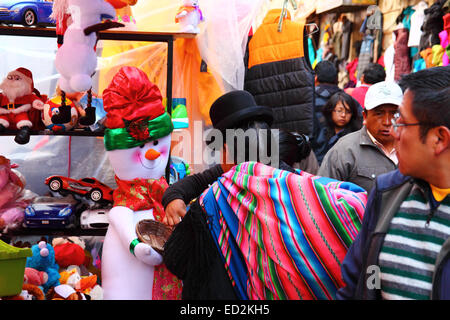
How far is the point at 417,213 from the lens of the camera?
4.42 ft

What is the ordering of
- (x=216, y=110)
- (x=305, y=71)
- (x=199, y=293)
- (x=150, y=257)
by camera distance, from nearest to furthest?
(x=199, y=293) → (x=216, y=110) → (x=150, y=257) → (x=305, y=71)

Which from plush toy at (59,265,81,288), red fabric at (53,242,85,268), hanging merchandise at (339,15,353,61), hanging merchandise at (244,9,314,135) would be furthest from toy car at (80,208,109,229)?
hanging merchandise at (339,15,353,61)

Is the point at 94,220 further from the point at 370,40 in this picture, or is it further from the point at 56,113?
the point at 370,40

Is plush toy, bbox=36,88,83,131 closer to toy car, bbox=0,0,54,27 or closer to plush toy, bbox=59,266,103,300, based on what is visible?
toy car, bbox=0,0,54,27

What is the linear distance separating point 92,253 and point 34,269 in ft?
2.78

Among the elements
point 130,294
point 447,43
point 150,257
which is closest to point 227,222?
point 150,257

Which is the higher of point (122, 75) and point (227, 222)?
point (122, 75)

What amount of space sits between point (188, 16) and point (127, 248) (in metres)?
1.58

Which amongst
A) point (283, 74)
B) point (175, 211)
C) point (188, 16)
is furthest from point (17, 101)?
point (283, 74)

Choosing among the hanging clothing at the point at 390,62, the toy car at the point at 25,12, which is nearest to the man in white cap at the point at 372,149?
the toy car at the point at 25,12

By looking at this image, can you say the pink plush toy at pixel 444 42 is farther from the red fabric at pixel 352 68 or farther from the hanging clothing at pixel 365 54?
the red fabric at pixel 352 68

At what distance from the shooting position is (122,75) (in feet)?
8.75

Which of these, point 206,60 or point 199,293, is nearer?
point 199,293

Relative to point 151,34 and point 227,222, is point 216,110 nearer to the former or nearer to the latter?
point 227,222
